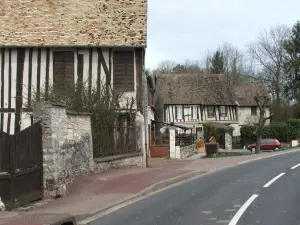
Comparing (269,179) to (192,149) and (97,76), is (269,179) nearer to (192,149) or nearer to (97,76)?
(97,76)

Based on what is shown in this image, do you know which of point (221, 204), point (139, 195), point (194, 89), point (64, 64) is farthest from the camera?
point (194, 89)

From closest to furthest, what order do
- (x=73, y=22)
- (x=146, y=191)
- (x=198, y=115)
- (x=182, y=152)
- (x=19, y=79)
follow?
(x=146, y=191) < (x=19, y=79) < (x=73, y=22) < (x=182, y=152) < (x=198, y=115)

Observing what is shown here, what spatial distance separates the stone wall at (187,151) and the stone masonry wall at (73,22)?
32.4ft

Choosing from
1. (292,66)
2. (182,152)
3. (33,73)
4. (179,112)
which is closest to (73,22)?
(33,73)

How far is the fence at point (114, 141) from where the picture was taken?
18.0m

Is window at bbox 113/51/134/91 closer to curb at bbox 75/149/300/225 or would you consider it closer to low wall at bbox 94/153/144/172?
low wall at bbox 94/153/144/172

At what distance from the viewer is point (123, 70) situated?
23469 mm

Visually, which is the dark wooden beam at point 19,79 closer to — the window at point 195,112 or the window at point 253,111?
the window at point 195,112

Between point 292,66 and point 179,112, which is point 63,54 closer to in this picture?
point 179,112

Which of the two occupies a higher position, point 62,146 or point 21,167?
point 62,146

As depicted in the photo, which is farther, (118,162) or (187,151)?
(187,151)

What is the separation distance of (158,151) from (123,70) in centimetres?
839

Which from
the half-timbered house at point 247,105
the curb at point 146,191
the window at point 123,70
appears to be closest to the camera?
the curb at point 146,191

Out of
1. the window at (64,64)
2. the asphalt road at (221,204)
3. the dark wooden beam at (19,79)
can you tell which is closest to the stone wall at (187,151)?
the window at (64,64)
